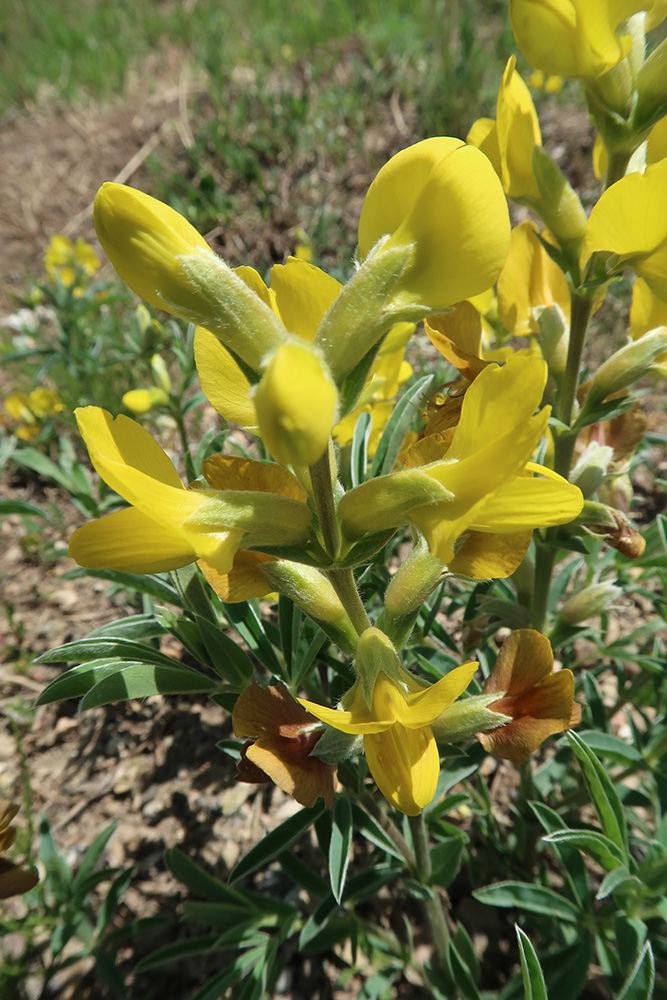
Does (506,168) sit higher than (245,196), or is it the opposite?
(245,196)

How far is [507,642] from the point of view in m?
0.95

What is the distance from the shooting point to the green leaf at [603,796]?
3.67ft

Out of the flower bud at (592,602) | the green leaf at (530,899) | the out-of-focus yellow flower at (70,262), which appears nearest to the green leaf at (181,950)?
the green leaf at (530,899)

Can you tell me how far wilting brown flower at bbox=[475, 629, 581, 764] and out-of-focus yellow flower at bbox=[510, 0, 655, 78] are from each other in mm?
836

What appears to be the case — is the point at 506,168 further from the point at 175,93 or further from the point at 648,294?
the point at 175,93

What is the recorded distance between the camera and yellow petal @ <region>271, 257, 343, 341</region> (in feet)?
2.85

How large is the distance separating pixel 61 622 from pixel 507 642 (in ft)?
7.53

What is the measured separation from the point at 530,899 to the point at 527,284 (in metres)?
1.28

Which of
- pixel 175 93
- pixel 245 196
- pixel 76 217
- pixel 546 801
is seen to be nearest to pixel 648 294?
pixel 546 801

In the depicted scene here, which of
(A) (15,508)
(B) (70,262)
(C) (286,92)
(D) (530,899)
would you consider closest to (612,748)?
(D) (530,899)

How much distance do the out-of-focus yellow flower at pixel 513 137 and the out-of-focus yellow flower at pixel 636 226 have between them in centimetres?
19

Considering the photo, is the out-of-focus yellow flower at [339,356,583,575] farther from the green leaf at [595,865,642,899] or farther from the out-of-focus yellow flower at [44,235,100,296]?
the out-of-focus yellow flower at [44,235,100,296]

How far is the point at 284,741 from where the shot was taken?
0.89m

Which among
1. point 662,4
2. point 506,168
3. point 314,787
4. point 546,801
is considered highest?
point 662,4
